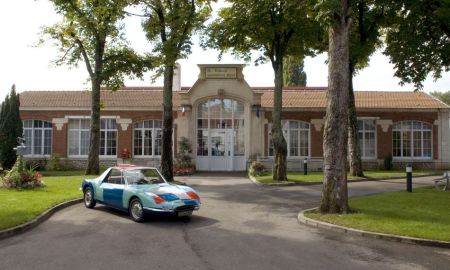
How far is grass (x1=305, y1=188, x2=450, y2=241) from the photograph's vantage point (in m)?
9.28

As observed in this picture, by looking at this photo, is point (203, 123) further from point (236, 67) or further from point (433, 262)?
point (433, 262)

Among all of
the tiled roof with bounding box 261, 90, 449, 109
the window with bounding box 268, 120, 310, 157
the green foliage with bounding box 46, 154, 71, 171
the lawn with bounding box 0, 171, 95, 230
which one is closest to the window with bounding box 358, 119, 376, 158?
the tiled roof with bounding box 261, 90, 449, 109

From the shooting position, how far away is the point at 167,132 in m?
20.7

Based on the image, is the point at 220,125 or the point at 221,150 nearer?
the point at 221,150

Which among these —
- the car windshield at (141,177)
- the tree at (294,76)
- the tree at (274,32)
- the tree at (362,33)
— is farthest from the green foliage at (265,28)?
the tree at (294,76)

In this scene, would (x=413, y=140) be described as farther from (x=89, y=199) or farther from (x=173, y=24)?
(x=89, y=199)

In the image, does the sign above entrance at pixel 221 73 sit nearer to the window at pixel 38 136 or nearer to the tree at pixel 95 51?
the tree at pixel 95 51

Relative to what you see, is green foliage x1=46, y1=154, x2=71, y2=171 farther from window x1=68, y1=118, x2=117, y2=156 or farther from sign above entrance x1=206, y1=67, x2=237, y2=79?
sign above entrance x1=206, y1=67, x2=237, y2=79

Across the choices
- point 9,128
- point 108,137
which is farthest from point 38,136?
point 108,137

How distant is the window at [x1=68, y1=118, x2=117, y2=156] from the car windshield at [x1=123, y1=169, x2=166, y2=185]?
19386 mm

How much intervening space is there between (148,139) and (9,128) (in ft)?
29.5

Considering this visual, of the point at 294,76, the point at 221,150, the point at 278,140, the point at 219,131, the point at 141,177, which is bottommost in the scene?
the point at 141,177

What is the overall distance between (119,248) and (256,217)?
466 centimetres

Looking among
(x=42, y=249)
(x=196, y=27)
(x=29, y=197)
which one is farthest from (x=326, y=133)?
(x=196, y=27)
